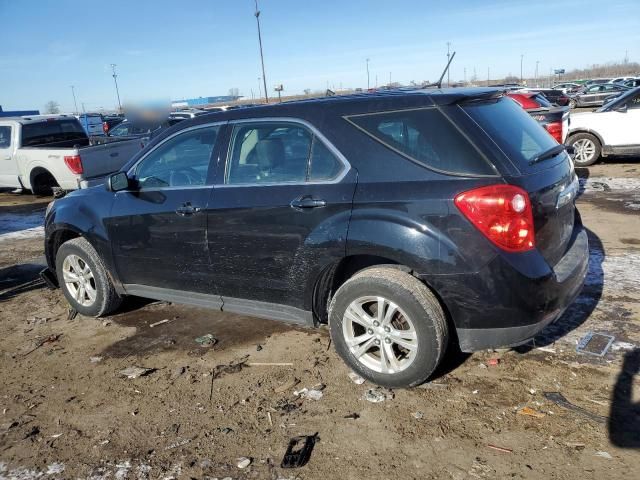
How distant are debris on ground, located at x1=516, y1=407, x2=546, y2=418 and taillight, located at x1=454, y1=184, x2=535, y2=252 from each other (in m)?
0.98

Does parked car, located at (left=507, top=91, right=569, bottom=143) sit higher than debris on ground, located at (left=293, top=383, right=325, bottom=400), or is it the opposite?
parked car, located at (left=507, top=91, right=569, bottom=143)

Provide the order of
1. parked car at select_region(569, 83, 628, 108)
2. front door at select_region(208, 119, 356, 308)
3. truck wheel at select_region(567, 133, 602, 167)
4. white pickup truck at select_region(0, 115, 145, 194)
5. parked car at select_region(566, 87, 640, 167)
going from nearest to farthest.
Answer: front door at select_region(208, 119, 356, 308) < white pickup truck at select_region(0, 115, 145, 194) < parked car at select_region(566, 87, 640, 167) < truck wheel at select_region(567, 133, 602, 167) < parked car at select_region(569, 83, 628, 108)

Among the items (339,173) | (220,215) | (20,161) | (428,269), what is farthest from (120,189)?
(20,161)

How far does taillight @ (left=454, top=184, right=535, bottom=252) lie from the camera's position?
2988 millimetres

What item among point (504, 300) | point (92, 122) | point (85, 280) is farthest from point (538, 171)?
point (92, 122)

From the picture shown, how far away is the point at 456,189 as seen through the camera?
10.0ft

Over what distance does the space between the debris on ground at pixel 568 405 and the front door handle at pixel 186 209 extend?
277 centimetres

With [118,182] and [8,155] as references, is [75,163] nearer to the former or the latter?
[8,155]

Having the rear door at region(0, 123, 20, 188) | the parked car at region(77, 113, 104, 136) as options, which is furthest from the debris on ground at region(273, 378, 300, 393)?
the parked car at region(77, 113, 104, 136)

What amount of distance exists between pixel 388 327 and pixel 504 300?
752 millimetres

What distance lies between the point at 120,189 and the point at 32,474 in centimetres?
234

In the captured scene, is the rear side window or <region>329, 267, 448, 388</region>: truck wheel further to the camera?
<region>329, 267, 448, 388</region>: truck wheel

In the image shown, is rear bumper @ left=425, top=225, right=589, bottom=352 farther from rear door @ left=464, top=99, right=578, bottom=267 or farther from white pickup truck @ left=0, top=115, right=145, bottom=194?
white pickup truck @ left=0, top=115, right=145, bottom=194

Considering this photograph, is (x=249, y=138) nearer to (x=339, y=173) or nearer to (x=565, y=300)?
(x=339, y=173)
